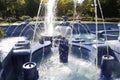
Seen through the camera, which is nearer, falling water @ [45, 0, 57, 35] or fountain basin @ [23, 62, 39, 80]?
fountain basin @ [23, 62, 39, 80]

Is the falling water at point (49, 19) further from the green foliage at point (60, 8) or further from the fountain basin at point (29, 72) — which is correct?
the fountain basin at point (29, 72)

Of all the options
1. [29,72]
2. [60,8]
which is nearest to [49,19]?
[60,8]

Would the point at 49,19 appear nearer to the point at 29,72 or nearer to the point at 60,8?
the point at 60,8

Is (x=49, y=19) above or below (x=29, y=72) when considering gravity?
above

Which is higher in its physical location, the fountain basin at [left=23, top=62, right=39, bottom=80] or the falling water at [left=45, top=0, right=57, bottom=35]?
the falling water at [left=45, top=0, right=57, bottom=35]

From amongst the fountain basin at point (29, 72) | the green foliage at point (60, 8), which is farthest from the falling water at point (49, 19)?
the fountain basin at point (29, 72)

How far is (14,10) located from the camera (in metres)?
32.3

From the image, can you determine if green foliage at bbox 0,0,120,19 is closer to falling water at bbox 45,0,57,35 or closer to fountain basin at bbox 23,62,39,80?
falling water at bbox 45,0,57,35

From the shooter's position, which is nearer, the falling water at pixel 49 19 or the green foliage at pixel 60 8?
the falling water at pixel 49 19

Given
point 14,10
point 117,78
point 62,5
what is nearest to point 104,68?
point 117,78

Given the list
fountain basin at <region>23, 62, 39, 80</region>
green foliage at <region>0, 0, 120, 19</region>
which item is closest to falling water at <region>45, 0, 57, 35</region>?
green foliage at <region>0, 0, 120, 19</region>

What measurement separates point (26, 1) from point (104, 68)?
30.2m

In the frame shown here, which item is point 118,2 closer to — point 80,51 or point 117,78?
point 80,51

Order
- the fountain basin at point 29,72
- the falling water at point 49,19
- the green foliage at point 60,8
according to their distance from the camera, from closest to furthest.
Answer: the fountain basin at point 29,72, the falling water at point 49,19, the green foliage at point 60,8
